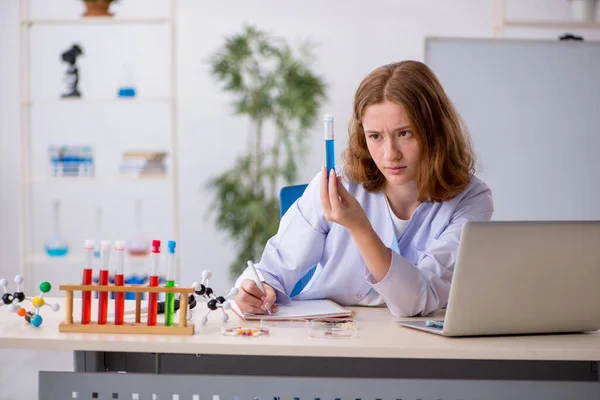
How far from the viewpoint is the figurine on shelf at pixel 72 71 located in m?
4.55

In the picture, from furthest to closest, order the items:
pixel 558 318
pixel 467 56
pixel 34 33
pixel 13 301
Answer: pixel 34 33, pixel 467 56, pixel 13 301, pixel 558 318

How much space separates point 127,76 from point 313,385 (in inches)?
134

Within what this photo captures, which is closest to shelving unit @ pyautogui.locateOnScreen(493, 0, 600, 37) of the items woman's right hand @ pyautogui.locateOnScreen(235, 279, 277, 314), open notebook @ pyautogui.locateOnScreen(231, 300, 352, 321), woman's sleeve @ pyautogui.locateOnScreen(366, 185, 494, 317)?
woman's sleeve @ pyautogui.locateOnScreen(366, 185, 494, 317)

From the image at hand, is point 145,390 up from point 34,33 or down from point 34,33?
down

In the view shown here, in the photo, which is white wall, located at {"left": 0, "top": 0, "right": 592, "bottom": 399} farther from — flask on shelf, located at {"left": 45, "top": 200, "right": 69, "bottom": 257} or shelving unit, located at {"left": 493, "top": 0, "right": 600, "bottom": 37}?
shelving unit, located at {"left": 493, "top": 0, "right": 600, "bottom": 37}

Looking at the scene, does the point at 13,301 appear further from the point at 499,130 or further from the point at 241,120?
the point at 241,120

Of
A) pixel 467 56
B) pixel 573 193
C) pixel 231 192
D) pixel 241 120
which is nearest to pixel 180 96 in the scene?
pixel 241 120

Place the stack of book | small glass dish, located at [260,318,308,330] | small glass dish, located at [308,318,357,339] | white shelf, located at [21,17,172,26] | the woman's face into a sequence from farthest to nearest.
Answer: the stack of book, white shelf, located at [21,17,172,26], the woman's face, small glass dish, located at [260,318,308,330], small glass dish, located at [308,318,357,339]

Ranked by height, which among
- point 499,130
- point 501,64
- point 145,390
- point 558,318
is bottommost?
point 145,390

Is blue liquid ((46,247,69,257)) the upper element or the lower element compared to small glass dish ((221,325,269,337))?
lower

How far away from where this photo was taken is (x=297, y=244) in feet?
6.66

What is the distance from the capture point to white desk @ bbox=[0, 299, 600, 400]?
56.7 inches

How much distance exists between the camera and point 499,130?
3.94 meters

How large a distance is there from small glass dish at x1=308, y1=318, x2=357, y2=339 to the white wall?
11.1ft
